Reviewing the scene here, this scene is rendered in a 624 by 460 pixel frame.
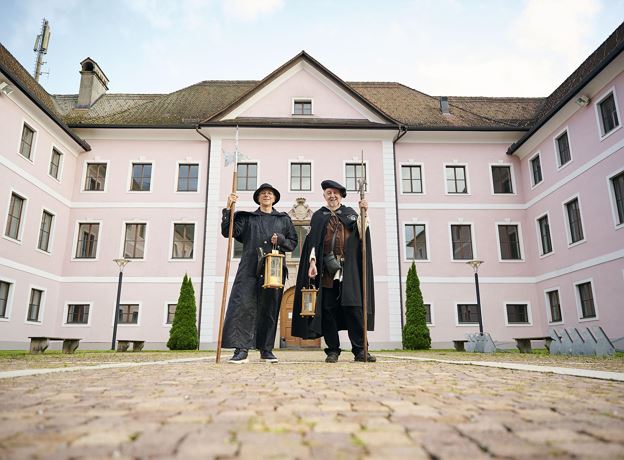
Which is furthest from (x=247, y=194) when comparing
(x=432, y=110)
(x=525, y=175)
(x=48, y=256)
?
(x=525, y=175)

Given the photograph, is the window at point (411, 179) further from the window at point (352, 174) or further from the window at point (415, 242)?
the window at point (352, 174)

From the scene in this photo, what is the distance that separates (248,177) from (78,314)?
9402 mm

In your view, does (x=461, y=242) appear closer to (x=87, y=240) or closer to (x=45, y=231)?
(x=87, y=240)

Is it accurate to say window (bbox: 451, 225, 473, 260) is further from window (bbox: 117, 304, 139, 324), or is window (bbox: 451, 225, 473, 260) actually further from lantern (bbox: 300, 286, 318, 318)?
lantern (bbox: 300, 286, 318, 318)

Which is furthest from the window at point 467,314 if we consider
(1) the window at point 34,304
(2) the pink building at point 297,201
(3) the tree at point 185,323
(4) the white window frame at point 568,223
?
(1) the window at point 34,304

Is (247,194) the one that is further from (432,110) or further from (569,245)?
(569,245)

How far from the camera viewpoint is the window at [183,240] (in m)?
20.7

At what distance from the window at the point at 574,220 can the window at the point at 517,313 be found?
13.0ft

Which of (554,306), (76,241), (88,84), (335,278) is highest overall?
(88,84)

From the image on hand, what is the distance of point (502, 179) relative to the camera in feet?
73.2

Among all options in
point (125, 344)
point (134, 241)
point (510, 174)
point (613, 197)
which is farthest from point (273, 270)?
point (510, 174)

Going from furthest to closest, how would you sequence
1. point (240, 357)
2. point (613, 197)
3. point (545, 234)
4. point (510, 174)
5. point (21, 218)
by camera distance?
point (510, 174) → point (545, 234) → point (21, 218) → point (613, 197) → point (240, 357)

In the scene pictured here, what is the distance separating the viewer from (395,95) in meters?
26.2

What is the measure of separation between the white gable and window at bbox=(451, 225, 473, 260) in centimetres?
615
